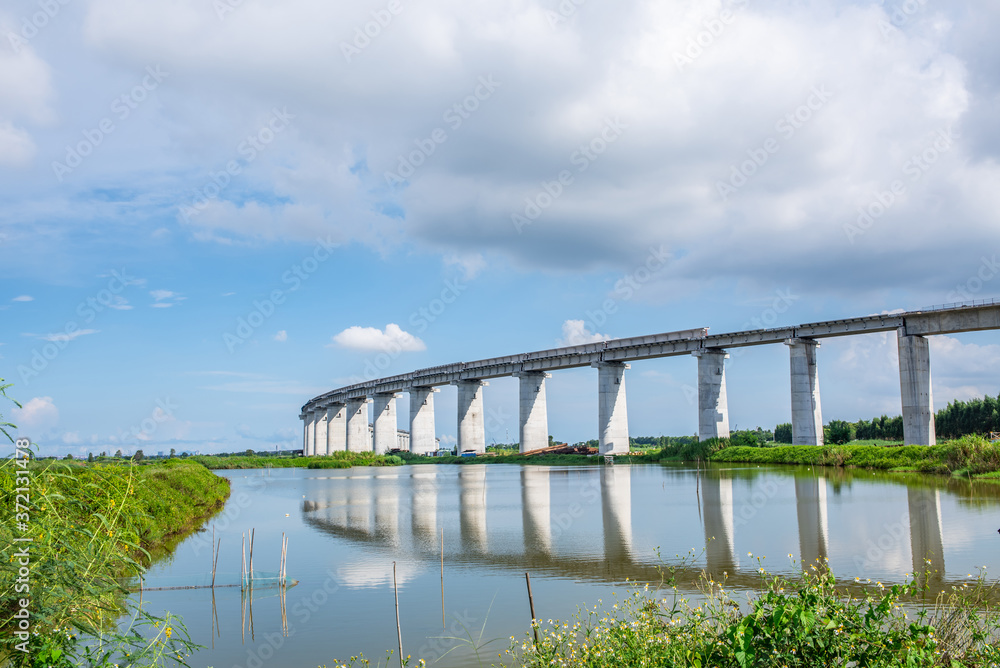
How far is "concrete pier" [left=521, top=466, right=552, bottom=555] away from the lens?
83.0 feet

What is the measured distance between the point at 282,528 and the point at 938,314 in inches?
2230

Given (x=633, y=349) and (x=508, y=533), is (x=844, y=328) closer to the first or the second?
(x=633, y=349)

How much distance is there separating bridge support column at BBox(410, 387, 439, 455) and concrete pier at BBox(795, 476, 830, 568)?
74449 mm

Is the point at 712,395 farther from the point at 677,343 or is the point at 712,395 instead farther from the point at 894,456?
the point at 894,456

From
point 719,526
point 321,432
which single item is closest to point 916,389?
point 719,526

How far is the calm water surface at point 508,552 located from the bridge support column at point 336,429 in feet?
365

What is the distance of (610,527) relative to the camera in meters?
29.3

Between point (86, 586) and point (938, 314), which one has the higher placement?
point (938, 314)

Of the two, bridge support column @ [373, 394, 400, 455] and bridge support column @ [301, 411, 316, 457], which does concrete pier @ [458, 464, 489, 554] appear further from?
bridge support column @ [301, 411, 316, 457]

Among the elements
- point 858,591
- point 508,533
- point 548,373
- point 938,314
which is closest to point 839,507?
point 508,533

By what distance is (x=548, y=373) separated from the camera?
95.4 m

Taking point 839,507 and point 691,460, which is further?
point 691,460

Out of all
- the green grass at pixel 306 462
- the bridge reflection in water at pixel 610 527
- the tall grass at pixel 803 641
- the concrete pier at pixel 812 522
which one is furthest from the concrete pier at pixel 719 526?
the green grass at pixel 306 462

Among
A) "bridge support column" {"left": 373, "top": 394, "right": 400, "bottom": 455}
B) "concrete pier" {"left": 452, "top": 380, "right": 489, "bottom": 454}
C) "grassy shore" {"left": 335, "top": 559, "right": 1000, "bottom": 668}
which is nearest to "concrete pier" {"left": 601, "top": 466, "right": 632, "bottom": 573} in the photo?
"grassy shore" {"left": 335, "top": 559, "right": 1000, "bottom": 668}
